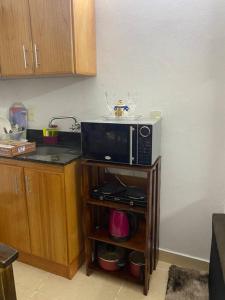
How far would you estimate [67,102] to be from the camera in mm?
2074

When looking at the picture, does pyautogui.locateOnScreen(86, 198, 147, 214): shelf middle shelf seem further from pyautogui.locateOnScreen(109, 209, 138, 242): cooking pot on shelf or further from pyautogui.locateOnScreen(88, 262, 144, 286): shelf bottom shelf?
pyautogui.locateOnScreen(88, 262, 144, 286): shelf bottom shelf

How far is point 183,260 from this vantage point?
1.89 meters

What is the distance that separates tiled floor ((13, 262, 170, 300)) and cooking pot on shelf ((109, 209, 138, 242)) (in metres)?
0.35

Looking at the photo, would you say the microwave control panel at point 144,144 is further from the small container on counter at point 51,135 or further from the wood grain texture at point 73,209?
the small container on counter at point 51,135

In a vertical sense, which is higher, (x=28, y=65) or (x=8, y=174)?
(x=28, y=65)

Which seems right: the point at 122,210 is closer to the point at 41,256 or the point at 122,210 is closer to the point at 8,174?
the point at 41,256

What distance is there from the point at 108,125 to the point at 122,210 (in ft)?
1.97

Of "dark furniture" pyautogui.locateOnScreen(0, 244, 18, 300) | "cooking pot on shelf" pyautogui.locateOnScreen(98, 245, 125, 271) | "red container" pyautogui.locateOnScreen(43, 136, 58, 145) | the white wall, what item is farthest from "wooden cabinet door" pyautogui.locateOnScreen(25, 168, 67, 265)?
"dark furniture" pyautogui.locateOnScreen(0, 244, 18, 300)

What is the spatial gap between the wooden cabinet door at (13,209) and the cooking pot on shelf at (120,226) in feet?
2.16

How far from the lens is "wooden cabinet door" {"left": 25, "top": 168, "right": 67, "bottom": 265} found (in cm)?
166

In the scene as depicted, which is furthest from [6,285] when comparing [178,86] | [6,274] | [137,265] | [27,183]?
[178,86]

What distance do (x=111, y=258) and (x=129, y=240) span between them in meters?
0.24

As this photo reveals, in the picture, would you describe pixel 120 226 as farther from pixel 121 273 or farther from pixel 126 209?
pixel 121 273

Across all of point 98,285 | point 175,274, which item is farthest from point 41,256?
point 175,274
